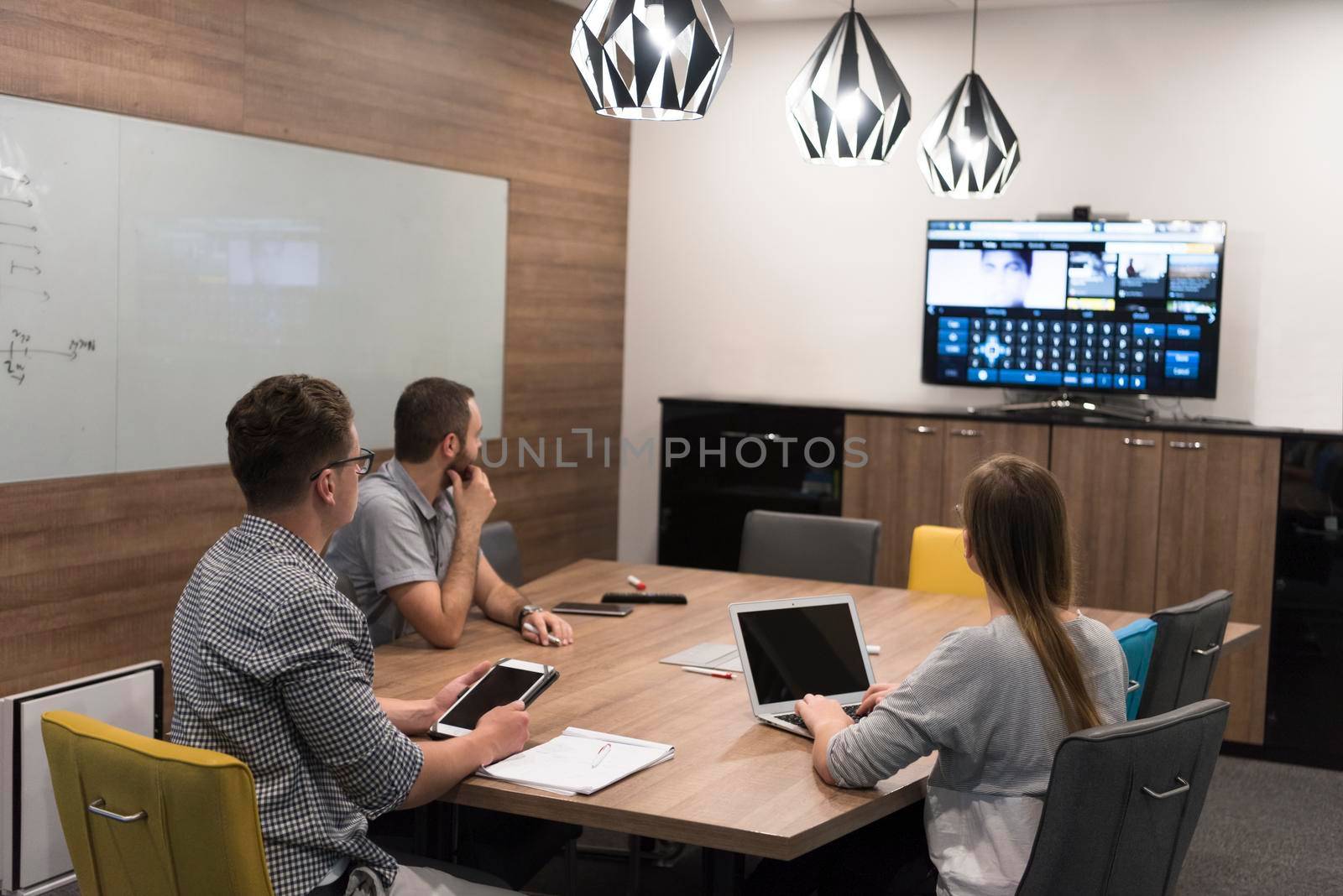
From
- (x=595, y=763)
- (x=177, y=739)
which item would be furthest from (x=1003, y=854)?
(x=177, y=739)

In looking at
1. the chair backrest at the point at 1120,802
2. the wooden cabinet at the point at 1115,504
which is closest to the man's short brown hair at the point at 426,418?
the chair backrest at the point at 1120,802

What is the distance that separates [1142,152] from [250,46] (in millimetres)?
3701

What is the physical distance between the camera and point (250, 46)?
4.66m

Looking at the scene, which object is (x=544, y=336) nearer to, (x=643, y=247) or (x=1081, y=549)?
(x=643, y=247)

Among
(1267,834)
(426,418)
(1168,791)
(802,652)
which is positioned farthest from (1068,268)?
(1168,791)

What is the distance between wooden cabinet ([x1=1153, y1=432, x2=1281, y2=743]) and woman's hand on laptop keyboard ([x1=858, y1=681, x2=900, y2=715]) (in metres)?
3.09

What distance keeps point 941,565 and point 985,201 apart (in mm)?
2295

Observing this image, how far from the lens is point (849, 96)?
3457 mm

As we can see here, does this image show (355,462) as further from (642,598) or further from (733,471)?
(733,471)

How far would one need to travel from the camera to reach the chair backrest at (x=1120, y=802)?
2115mm

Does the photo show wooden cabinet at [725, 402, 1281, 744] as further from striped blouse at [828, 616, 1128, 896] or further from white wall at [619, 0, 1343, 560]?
striped blouse at [828, 616, 1128, 896]

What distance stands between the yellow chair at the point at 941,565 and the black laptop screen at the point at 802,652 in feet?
5.21

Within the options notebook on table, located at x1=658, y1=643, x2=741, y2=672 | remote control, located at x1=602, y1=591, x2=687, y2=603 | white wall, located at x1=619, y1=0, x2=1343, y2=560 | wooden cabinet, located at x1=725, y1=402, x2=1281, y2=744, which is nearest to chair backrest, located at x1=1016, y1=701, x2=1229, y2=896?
notebook on table, located at x1=658, y1=643, x2=741, y2=672

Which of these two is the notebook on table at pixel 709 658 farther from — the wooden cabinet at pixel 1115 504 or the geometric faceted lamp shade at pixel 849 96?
the wooden cabinet at pixel 1115 504
